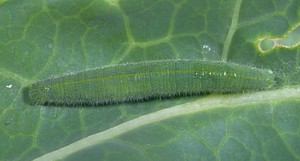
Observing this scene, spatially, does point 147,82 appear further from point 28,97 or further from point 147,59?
point 28,97

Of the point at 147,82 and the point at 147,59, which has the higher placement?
the point at 147,59

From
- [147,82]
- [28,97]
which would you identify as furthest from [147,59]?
[28,97]

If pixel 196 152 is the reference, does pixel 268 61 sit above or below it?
above

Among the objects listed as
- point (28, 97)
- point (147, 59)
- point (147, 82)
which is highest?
point (147, 59)

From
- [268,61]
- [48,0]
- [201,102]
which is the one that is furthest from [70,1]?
[268,61]

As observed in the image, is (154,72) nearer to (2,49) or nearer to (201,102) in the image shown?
(201,102)

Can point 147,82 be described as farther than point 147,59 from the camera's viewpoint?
No
